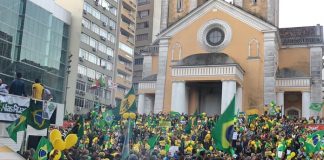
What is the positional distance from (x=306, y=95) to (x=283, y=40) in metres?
6.80

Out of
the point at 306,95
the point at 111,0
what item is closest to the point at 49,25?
the point at 111,0

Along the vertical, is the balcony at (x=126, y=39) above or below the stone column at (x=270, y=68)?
above

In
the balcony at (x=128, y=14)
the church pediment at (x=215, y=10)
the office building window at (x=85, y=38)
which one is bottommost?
the church pediment at (x=215, y=10)

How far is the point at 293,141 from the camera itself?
18438mm

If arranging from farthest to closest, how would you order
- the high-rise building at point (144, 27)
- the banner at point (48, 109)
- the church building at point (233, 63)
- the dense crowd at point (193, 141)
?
the high-rise building at point (144, 27) → the church building at point (233, 63) → the dense crowd at point (193, 141) → the banner at point (48, 109)

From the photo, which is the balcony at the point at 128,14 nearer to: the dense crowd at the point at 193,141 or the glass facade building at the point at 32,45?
the glass facade building at the point at 32,45

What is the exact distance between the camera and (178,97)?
113 feet

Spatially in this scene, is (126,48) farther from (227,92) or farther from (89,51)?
(227,92)

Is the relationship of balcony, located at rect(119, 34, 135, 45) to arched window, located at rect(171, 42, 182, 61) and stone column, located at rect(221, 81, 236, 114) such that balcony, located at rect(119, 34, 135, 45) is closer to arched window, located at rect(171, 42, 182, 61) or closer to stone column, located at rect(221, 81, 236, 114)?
arched window, located at rect(171, 42, 182, 61)

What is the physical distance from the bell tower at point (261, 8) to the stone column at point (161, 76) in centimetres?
788

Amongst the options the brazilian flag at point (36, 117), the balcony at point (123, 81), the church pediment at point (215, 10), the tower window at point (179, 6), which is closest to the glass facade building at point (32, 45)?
the balcony at point (123, 81)

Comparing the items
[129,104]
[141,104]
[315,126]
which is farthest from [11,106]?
[141,104]

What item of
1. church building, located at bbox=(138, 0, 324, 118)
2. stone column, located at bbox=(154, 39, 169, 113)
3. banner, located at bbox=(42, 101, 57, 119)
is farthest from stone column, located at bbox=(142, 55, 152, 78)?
banner, located at bbox=(42, 101, 57, 119)

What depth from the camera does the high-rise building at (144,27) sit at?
77931 mm
